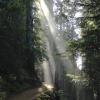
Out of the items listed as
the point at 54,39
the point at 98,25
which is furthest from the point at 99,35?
the point at 54,39

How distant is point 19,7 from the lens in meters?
13.9

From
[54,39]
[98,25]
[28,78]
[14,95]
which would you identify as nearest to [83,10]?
[98,25]

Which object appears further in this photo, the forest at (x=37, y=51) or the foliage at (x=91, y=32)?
the forest at (x=37, y=51)

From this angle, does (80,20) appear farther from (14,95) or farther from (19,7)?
(14,95)

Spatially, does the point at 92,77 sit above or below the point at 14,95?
above

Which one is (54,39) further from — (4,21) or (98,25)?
(98,25)

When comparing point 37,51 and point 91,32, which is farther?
point 37,51

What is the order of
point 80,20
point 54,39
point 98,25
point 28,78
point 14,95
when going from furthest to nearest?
1. point 54,39
2. point 28,78
3. point 14,95
4. point 80,20
5. point 98,25

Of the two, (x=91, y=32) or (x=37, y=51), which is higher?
(x=91, y=32)

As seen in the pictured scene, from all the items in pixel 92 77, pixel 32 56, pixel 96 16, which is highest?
pixel 96 16

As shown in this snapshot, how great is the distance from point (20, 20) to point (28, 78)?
18.7 feet

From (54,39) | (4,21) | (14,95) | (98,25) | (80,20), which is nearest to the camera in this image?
(98,25)

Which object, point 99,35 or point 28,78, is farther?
point 28,78

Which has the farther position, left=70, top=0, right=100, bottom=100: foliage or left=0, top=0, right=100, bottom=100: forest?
left=0, top=0, right=100, bottom=100: forest
